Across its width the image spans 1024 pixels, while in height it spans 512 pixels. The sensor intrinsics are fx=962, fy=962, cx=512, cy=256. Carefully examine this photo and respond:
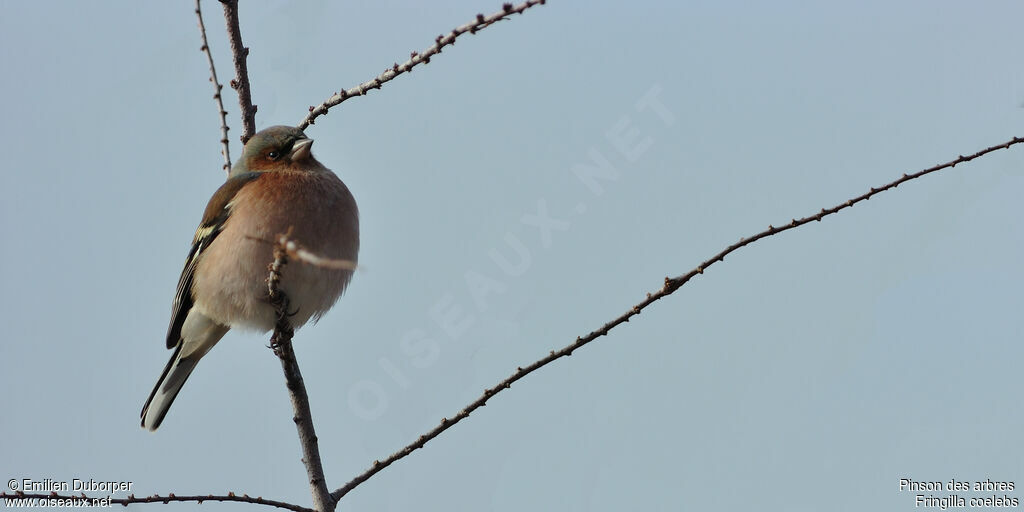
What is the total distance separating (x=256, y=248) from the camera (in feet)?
20.1

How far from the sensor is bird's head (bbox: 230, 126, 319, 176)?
22.6 ft

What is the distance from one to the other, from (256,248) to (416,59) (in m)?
2.20

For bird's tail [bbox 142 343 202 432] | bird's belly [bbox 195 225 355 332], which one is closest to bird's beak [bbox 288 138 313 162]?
bird's belly [bbox 195 225 355 332]

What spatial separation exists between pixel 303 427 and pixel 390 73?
184cm

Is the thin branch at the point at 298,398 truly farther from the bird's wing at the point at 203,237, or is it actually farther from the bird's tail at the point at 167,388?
the bird's tail at the point at 167,388

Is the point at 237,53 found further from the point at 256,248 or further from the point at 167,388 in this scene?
the point at 167,388

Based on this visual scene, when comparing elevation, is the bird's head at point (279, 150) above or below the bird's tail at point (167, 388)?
above

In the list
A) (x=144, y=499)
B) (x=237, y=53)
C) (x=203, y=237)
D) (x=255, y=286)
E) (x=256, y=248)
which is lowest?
(x=144, y=499)

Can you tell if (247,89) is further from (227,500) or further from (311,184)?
(227,500)

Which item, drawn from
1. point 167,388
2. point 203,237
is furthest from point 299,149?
point 167,388

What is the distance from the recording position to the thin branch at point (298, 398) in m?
4.53

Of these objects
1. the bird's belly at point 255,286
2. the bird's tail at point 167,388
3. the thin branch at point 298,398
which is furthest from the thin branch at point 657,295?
the bird's tail at point 167,388

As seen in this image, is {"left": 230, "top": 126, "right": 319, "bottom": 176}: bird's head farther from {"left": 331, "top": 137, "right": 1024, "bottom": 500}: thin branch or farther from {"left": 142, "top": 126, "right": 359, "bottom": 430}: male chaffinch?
{"left": 331, "top": 137, "right": 1024, "bottom": 500}: thin branch

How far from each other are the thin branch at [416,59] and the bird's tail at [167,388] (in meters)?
2.39
